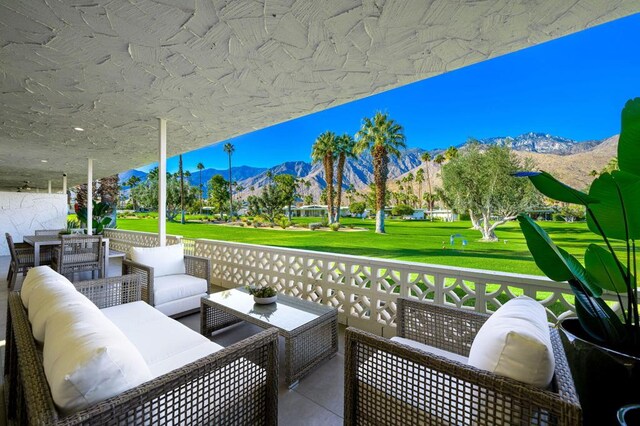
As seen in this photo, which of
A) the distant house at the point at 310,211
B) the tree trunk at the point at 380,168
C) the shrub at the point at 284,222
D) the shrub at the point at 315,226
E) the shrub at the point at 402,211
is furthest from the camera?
the shrub at the point at 284,222

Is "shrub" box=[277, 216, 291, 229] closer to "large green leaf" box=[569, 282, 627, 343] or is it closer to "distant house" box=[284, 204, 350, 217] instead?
"distant house" box=[284, 204, 350, 217]

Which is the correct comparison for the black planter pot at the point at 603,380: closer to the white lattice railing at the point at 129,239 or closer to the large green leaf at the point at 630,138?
the large green leaf at the point at 630,138

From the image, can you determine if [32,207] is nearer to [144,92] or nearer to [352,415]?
[144,92]

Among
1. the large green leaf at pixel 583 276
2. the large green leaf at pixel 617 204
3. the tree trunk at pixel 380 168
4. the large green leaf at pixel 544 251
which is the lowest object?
the large green leaf at pixel 583 276

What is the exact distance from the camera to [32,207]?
8.40 m

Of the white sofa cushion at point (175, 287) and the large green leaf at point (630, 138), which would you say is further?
the white sofa cushion at point (175, 287)

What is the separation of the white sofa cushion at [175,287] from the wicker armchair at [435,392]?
241cm

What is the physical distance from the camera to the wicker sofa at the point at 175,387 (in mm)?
806

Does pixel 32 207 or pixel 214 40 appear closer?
pixel 214 40

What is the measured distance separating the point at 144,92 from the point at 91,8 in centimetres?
131

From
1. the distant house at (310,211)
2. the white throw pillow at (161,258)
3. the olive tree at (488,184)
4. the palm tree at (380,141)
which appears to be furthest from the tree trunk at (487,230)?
the distant house at (310,211)

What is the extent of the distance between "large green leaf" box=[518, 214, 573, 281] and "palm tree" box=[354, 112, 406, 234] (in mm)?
14638

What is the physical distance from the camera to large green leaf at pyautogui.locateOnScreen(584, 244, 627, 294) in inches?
54.3

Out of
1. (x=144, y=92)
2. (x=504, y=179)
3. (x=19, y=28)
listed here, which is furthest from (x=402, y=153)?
(x=19, y=28)
